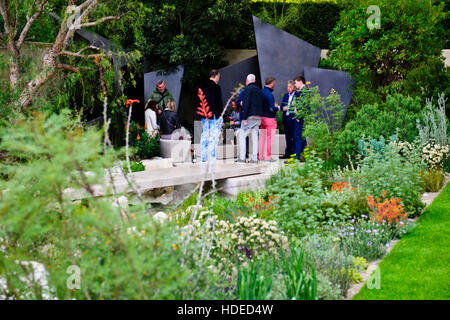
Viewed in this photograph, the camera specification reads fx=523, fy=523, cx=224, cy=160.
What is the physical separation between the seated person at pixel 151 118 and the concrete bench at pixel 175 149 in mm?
284

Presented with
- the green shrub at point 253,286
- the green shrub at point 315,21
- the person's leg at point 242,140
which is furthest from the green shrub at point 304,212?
the green shrub at point 315,21

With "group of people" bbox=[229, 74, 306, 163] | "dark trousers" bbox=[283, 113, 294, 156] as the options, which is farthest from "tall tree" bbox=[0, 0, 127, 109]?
"dark trousers" bbox=[283, 113, 294, 156]

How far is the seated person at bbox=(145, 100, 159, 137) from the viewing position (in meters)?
10.7

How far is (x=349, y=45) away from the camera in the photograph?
11.8m

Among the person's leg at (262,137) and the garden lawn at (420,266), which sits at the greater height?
the person's leg at (262,137)

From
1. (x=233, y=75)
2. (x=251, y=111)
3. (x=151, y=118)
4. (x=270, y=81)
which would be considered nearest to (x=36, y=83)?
(x=151, y=118)

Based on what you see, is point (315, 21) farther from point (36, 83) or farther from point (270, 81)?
point (36, 83)

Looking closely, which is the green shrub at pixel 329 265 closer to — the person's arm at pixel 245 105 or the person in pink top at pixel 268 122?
the person's arm at pixel 245 105

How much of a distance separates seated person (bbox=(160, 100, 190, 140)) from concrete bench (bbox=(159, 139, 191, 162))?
0.17 metres

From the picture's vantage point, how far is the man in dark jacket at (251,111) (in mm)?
9539

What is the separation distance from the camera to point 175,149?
10.4 meters

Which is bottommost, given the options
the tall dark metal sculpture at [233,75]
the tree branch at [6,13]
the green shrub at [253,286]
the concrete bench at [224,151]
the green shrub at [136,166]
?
the green shrub at [253,286]
